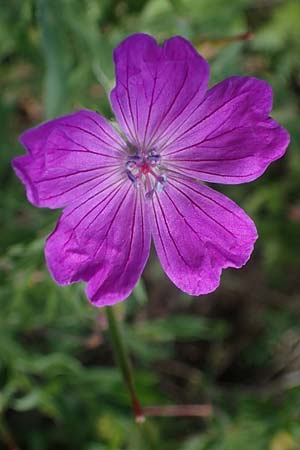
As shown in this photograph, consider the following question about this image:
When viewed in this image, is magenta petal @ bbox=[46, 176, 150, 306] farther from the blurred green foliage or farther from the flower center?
the blurred green foliage

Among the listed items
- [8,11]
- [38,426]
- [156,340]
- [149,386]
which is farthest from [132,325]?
[8,11]

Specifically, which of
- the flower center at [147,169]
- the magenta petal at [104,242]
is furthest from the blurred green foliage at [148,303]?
the magenta petal at [104,242]

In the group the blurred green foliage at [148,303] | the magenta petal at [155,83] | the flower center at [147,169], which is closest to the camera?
the magenta petal at [155,83]

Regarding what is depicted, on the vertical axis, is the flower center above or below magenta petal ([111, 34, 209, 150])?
below

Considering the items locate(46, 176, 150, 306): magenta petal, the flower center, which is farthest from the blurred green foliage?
locate(46, 176, 150, 306): magenta petal

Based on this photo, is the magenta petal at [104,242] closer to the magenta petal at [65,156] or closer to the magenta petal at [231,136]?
the magenta petal at [65,156]

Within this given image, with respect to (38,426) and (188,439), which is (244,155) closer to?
(188,439)

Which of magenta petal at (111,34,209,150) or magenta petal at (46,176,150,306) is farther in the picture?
magenta petal at (46,176,150,306)

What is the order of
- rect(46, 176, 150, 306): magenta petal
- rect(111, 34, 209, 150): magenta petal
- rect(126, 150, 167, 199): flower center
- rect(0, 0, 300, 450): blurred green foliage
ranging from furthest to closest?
rect(0, 0, 300, 450): blurred green foliage → rect(126, 150, 167, 199): flower center → rect(46, 176, 150, 306): magenta petal → rect(111, 34, 209, 150): magenta petal
